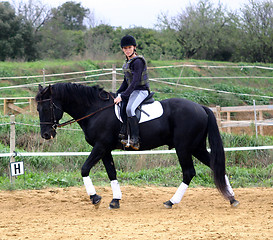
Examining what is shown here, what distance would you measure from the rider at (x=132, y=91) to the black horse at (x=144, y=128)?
0.62 feet

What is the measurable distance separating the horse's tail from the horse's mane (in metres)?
2.10

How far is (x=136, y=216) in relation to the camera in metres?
6.21

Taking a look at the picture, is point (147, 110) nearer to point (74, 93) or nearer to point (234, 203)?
point (74, 93)

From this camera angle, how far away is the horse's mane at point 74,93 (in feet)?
22.4

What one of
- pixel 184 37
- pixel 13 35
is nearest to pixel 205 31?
pixel 184 37

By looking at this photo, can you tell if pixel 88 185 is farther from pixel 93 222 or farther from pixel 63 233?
pixel 63 233

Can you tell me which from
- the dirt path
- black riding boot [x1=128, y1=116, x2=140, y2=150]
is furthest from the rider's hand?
the dirt path

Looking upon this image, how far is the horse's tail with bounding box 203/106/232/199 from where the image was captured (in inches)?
263

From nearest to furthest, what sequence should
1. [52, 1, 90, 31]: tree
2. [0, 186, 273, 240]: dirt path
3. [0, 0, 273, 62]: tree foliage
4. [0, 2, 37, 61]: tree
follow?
1. [0, 186, 273, 240]: dirt path
2. [0, 2, 37, 61]: tree
3. [0, 0, 273, 62]: tree foliage
4. [52, 1, 90, 31]: tree

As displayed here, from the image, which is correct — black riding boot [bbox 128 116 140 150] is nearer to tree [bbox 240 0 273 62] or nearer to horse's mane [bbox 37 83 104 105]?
horse's mane [bbox 37 83 104 105]

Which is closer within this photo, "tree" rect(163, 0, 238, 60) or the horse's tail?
the horse's tail

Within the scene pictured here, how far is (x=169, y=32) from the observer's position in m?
37.7

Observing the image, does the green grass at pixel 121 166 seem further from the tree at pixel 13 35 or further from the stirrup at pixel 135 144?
the tree at pixel 13 35

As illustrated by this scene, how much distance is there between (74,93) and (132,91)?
3.40ft
